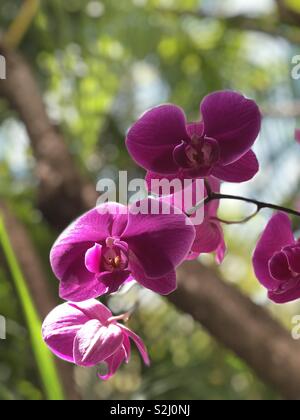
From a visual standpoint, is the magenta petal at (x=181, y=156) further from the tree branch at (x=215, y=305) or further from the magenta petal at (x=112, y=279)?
the tree branch at (x=215, y=305)

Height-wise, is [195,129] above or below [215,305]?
above

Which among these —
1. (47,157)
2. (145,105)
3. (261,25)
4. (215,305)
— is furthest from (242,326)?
(145,105)

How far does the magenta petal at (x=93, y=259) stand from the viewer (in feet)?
1.16

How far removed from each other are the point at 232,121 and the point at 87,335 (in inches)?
6.2

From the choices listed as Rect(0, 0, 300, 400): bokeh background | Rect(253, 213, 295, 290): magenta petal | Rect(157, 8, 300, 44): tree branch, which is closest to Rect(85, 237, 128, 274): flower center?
Rect(253, 213, 295, 290): magenta petal

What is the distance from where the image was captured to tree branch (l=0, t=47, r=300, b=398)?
1038mm

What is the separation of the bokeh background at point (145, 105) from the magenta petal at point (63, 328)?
0.98 metres

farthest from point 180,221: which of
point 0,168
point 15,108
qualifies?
point 0,168

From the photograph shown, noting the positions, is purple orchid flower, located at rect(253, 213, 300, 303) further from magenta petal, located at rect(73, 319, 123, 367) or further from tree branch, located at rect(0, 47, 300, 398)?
tree branch, located at rect(0, 47, 300, 398)

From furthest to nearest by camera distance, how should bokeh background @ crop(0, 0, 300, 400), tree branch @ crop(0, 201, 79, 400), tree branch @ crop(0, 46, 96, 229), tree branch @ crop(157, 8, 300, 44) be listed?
1. tree branch @ crop(157, 8, 300, 44)
2. bokeh background @ crop(0, 0, 300, 400)
3. tree branch @ crop(0, 46, 96, 229)
4. tree branch @ crop(0, 201, 79, 400)

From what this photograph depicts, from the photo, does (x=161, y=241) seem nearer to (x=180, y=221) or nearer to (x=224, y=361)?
(x=180, y=221)

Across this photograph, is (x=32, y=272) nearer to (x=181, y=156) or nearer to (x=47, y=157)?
(x=47, y=157)

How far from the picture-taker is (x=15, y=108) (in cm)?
139

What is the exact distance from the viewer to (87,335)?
357 mm
